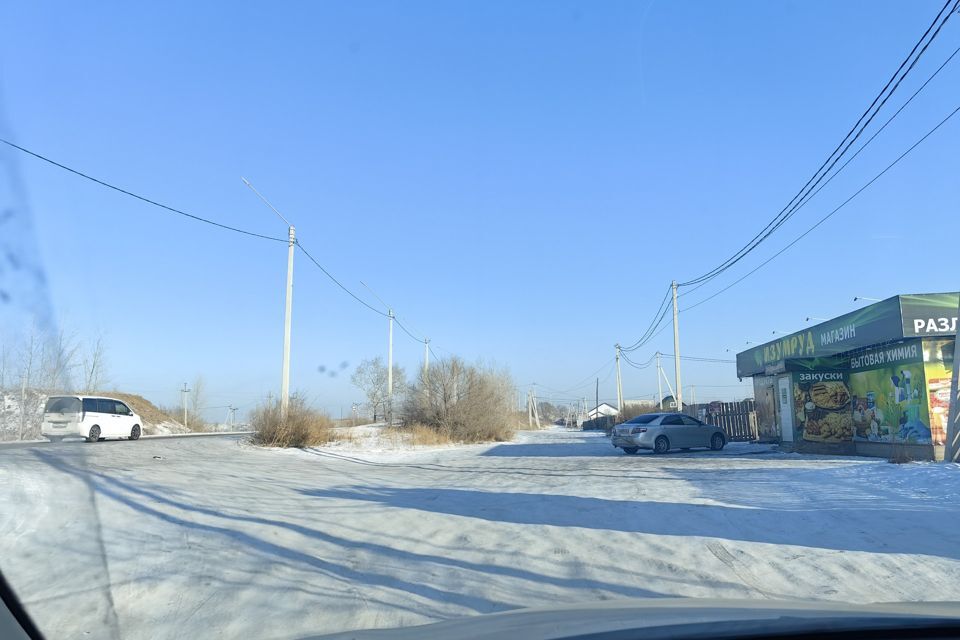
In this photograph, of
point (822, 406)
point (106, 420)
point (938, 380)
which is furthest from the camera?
point (106, 420)

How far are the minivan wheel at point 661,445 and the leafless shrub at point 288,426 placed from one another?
40.6ft

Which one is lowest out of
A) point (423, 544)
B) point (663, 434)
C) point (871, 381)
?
point (423, 544)

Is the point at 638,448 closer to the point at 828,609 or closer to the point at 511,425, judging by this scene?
the point at 511,425

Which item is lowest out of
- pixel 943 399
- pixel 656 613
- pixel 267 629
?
pixel 267 629

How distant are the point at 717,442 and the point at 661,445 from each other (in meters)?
2.78

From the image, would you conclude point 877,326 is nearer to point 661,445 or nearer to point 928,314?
point 928,314

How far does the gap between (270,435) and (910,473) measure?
Result: 19806 mm

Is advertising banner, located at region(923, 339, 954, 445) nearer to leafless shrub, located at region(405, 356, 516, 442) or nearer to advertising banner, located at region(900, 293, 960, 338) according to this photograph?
advertising banner, located at region(900, 293, 960, 338)

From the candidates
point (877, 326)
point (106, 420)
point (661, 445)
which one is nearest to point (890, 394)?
point (877, 326)

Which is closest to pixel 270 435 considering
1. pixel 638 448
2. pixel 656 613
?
pixel 638 448

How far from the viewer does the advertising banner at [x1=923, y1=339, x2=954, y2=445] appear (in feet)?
58.3

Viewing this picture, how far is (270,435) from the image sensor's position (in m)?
25.3

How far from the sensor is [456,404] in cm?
3759

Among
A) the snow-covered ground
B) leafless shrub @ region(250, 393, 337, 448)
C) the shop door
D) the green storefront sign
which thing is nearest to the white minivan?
leafless shrub @ region(250, 393, 337, 448)
